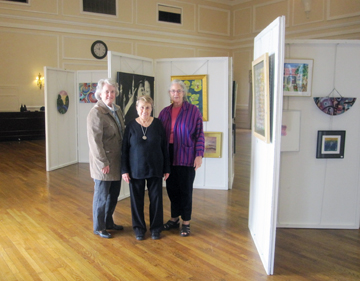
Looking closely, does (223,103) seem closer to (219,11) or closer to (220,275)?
(220,275)

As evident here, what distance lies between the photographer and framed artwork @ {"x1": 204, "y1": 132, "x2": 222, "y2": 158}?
5727 millimetres

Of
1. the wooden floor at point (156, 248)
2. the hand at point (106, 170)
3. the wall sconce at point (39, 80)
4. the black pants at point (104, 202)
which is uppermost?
the wall sconce at point (39, 80)

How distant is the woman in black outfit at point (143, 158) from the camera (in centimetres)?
356

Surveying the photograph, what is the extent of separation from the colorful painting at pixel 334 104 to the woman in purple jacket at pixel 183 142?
1.43 meters

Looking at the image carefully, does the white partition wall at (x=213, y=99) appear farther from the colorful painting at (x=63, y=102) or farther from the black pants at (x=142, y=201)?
the colorful painting at (x=63, y=102)

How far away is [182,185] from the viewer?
384 centimetres

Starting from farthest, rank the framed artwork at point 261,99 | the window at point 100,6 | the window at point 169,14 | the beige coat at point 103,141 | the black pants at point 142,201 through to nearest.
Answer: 1. the window at point 169,14
2. the window at point 100,6
3. the black pants at point 142,201
4. the beige coat at point 103,141
5. the framed artwork at point 261,99

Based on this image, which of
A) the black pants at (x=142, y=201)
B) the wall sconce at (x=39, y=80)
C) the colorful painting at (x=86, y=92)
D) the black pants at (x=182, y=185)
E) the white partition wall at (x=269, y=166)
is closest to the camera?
the white partition wall at (x=269, y=166)

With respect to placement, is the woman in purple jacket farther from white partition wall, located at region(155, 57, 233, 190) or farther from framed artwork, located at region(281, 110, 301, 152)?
white partition wall, located at region(155, 57, 233, 190)

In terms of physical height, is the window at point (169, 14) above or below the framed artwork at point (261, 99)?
above

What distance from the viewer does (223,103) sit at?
5.68 m

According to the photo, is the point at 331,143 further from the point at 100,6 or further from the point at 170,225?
the point at 100,6

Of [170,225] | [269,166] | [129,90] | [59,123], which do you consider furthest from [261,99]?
[59,123]

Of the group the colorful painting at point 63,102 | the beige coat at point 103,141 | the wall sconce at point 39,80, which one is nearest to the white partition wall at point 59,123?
the colorful painting at point 63,102
